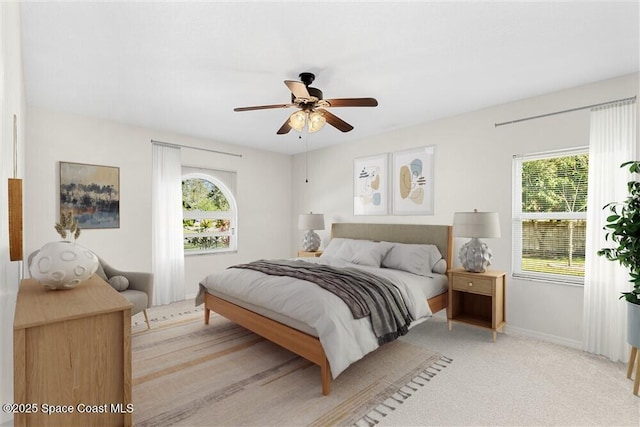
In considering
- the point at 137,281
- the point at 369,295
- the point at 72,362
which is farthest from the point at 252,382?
the point at 137,281

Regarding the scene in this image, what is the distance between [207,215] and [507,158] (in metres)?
4.41

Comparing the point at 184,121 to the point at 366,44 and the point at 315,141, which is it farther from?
the point at 366,44

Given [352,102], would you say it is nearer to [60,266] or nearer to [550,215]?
[60,266]

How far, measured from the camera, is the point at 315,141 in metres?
5.24

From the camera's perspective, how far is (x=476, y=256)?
3.39 m

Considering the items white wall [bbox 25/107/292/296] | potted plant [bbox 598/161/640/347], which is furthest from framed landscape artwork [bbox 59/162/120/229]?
potted plant [bbox 598/161/640/347]

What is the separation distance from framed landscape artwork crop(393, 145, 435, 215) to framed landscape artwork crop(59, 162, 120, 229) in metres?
3.86

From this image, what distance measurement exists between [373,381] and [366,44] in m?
2.58

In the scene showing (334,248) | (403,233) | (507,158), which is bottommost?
(334,248)

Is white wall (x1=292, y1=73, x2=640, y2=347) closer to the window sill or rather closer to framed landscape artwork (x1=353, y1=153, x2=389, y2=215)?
framed landscape artwork (x1=353, y1=153, x2=389, y2=215)

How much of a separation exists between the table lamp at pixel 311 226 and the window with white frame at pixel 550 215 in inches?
108

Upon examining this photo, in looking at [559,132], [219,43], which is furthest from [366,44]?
[559,132]

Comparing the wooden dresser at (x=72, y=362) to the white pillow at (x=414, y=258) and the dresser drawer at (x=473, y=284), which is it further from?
the dresser drawer at (x=473, y=284)

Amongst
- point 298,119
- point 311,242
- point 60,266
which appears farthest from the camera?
point 311,242
